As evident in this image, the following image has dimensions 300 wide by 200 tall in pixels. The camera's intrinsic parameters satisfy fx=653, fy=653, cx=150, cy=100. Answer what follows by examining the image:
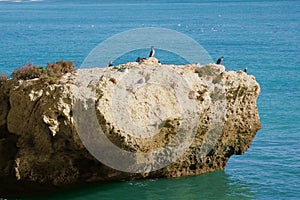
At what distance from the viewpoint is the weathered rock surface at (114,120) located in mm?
21969

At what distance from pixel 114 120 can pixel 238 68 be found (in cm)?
3497

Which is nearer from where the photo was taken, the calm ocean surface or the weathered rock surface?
the weathered rock surface

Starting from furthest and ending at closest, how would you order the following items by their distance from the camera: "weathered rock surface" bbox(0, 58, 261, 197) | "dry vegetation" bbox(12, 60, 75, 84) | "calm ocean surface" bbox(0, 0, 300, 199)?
"calm ocean surface" bbox(0, 0, 300, 199) → "dry vegetation" bbox(12, 60, 75, 84) → "weathered rock surface" bbox(0, 58, 261, 197)

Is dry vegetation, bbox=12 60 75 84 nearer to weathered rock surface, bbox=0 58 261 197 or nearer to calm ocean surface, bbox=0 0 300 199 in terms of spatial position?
weathered rock surface, bbox=0 58 261 197

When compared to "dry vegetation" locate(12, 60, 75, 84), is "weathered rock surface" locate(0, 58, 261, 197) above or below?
below

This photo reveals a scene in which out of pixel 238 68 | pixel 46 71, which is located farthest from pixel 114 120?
pixel 238 68

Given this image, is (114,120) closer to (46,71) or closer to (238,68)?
(46,71)

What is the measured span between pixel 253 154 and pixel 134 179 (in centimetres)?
789

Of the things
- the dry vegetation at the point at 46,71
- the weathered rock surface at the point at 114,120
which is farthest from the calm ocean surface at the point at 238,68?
the dry vegetation at the point at 46,71

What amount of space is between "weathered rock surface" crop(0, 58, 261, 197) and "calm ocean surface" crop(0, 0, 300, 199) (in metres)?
0.94

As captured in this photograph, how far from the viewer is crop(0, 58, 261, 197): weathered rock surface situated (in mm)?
21969

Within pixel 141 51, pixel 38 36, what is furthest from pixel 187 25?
pixel 141 51

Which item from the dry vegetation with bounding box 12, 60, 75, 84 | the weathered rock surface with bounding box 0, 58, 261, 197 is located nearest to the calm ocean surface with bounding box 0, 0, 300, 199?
the weathered rock surface with bounding box 0, 58, 261, 197

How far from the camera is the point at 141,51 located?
64.2 metres
